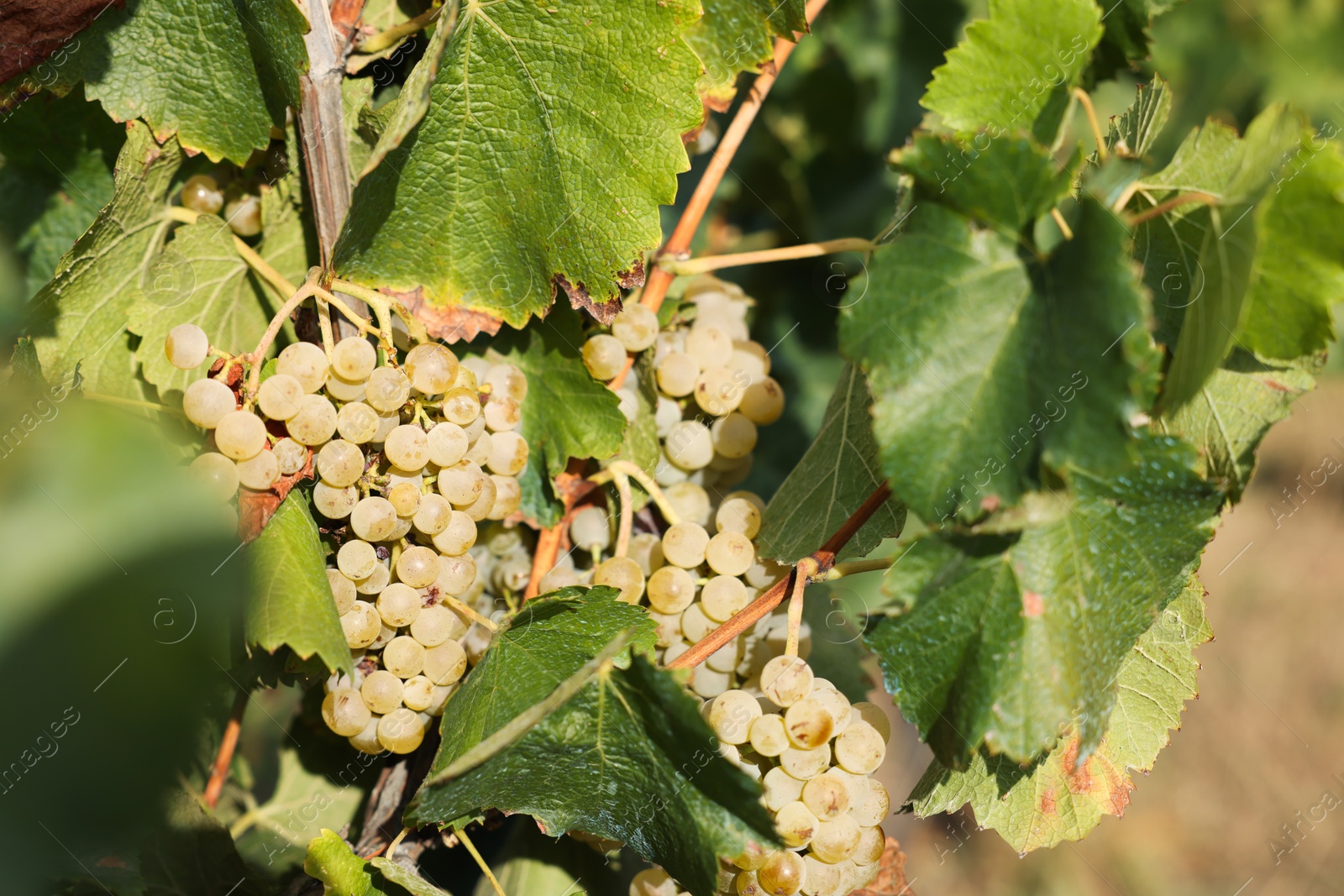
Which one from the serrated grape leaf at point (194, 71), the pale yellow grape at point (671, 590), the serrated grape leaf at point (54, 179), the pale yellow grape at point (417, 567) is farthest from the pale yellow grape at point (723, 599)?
the serrated grape leaf at point (54, 179)

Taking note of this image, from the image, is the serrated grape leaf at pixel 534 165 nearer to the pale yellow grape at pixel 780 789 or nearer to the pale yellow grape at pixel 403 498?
the pale yellow grape at pixel 403 498

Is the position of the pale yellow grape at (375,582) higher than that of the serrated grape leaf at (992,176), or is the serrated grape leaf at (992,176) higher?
the serrated grape leaf at (992,176)

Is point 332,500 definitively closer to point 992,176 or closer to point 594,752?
point 594,752

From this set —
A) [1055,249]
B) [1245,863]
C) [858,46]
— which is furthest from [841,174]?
[1245,863]

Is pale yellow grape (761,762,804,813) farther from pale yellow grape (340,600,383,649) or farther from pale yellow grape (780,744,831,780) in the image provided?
pale yellow grape (340,600,383,649)

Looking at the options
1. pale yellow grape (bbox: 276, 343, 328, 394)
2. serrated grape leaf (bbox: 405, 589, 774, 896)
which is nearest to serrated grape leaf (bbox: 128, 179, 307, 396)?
pale yellow grape (bbox: 276, 343, 328, 394)

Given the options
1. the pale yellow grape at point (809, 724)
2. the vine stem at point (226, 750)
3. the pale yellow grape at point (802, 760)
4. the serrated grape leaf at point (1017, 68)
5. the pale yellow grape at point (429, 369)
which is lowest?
the vine stem at point (226, 750)
